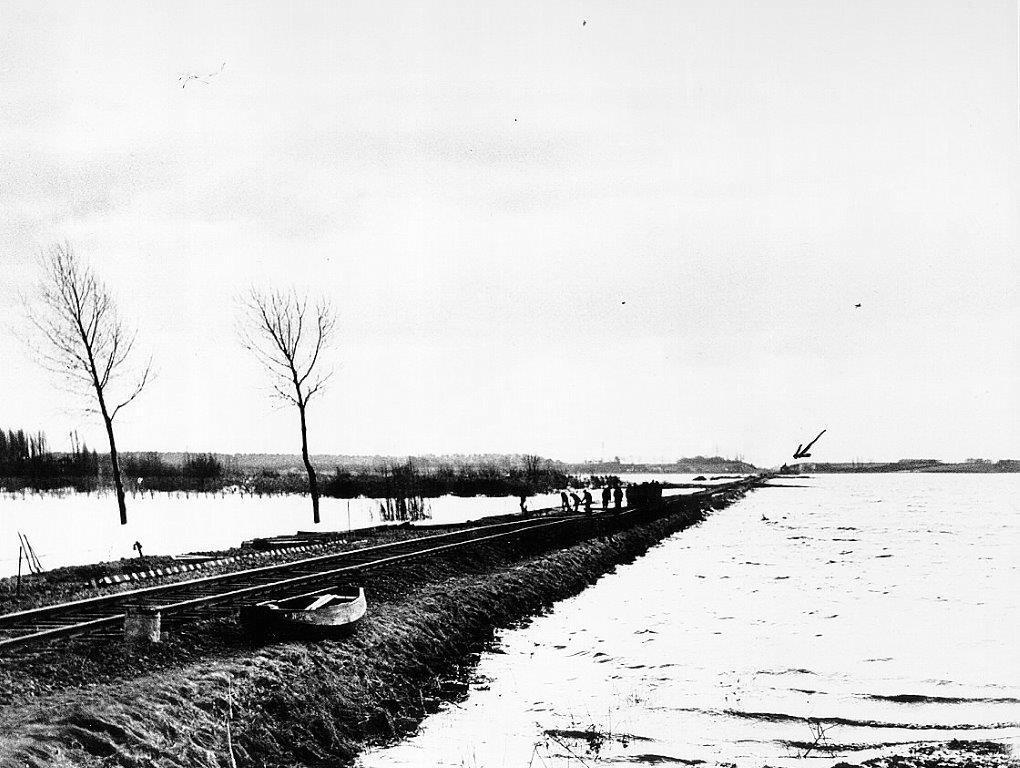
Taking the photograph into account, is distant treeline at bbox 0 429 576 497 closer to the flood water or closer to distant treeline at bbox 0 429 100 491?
distant treeline at bbox 0 429 100 491

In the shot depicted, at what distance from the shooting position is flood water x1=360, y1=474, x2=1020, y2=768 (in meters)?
9.55

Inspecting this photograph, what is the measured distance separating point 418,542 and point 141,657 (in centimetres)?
1387

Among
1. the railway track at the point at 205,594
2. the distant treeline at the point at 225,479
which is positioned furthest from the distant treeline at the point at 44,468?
the railway track at the point at 205,594

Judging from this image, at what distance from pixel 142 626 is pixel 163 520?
26399 millimetres

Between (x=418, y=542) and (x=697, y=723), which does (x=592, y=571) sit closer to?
(x=418, y=542)

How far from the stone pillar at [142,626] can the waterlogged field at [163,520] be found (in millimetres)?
11482

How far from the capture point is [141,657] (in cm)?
998

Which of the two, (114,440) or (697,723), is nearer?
(697,723)

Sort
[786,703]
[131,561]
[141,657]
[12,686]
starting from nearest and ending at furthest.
Answer: [12,686], [141,657], [786,703], [131,561]

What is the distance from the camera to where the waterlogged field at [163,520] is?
24.9m

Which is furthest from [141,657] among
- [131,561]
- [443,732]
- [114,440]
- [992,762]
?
[114,440]

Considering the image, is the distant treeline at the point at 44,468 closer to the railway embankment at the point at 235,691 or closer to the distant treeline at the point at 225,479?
the distant treeline at the point at 225,479

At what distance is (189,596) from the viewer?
1431 cm

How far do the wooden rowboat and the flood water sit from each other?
1.90 metres
